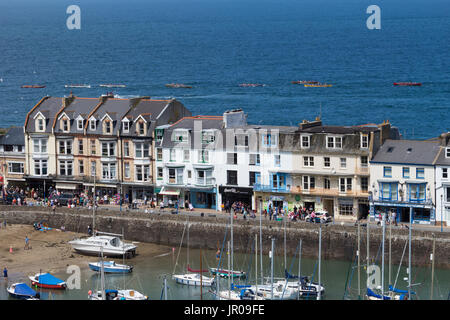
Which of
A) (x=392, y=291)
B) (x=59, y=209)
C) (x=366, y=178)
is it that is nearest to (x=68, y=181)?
(x=59, y=209)

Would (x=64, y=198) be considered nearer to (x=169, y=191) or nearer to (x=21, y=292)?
(x=169, y=191)

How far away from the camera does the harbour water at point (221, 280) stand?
62531 millimetres

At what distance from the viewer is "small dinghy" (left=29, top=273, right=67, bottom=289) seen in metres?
65.4

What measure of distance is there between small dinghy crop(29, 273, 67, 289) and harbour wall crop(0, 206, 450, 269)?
1432cm

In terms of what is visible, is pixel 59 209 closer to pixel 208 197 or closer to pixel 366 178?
pixel 208 197

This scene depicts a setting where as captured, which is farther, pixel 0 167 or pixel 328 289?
pixel 0 167

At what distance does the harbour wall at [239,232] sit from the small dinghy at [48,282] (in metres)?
14.3

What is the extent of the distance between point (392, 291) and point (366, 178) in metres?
19.1

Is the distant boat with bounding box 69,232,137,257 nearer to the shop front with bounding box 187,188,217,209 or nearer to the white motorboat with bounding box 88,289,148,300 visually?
the shop front with bounding box 187,188,217,209

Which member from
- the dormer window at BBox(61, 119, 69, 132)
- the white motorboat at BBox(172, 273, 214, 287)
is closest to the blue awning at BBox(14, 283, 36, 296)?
the white motorboat at BBox(172, 273, 214, 287)

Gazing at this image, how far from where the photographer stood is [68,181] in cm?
8925

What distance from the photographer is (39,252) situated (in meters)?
75.8

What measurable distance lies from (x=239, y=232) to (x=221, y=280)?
9982 millimetres

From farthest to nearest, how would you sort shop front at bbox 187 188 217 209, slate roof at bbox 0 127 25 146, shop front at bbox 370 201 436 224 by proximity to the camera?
slate roof at bbox 0 127 25 146 < shop front at bbox 187 188 217 209 < shop front at bbox 370 201 436 224
